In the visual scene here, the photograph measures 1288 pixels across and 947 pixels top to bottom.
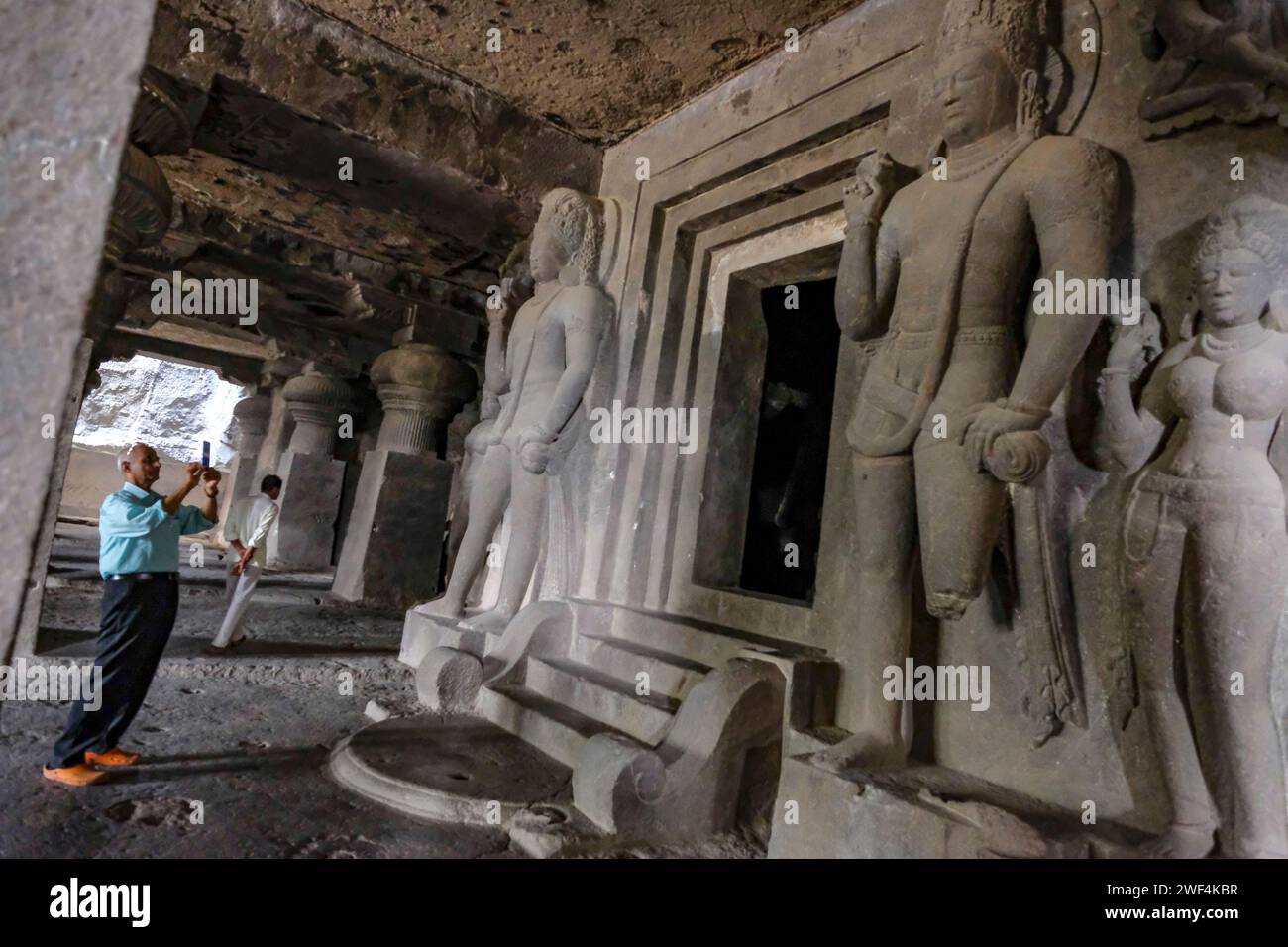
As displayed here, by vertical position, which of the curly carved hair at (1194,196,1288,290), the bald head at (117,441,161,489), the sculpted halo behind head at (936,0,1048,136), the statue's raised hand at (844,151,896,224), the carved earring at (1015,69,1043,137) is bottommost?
the bald head at (117,441,161,489)

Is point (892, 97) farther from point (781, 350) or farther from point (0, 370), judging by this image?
point (0, 370)

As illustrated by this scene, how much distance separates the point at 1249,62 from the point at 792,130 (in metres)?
1.86

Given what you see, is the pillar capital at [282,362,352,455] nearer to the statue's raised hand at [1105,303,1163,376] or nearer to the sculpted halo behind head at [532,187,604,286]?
the sculpted halo behind head at [532,187,604,286]

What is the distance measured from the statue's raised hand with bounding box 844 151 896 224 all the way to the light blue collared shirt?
2.61 meters

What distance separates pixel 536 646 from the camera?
12.3 ft

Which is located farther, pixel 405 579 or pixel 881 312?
pixel 405 579

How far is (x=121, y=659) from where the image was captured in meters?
2.63

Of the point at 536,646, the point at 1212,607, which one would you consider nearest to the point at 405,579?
the point at 536,646

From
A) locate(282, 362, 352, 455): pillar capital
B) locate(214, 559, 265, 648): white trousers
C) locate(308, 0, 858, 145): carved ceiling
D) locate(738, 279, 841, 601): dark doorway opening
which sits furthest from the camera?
locate(282, 362, 352, 455): pillar capital

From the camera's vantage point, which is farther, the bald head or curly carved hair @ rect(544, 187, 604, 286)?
curly carved hair @ rect(544, 187, 604, 286)

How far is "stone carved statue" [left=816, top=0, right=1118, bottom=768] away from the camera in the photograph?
2092 millimetres

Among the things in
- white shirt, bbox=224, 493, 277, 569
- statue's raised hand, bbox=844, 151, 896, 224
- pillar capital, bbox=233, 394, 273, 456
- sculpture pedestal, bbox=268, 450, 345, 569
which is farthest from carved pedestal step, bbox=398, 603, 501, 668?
pillar capital, bbox=233, 394, 273, 456

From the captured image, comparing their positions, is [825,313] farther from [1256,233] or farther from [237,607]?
[237,607]

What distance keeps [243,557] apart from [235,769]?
6.69 ft
